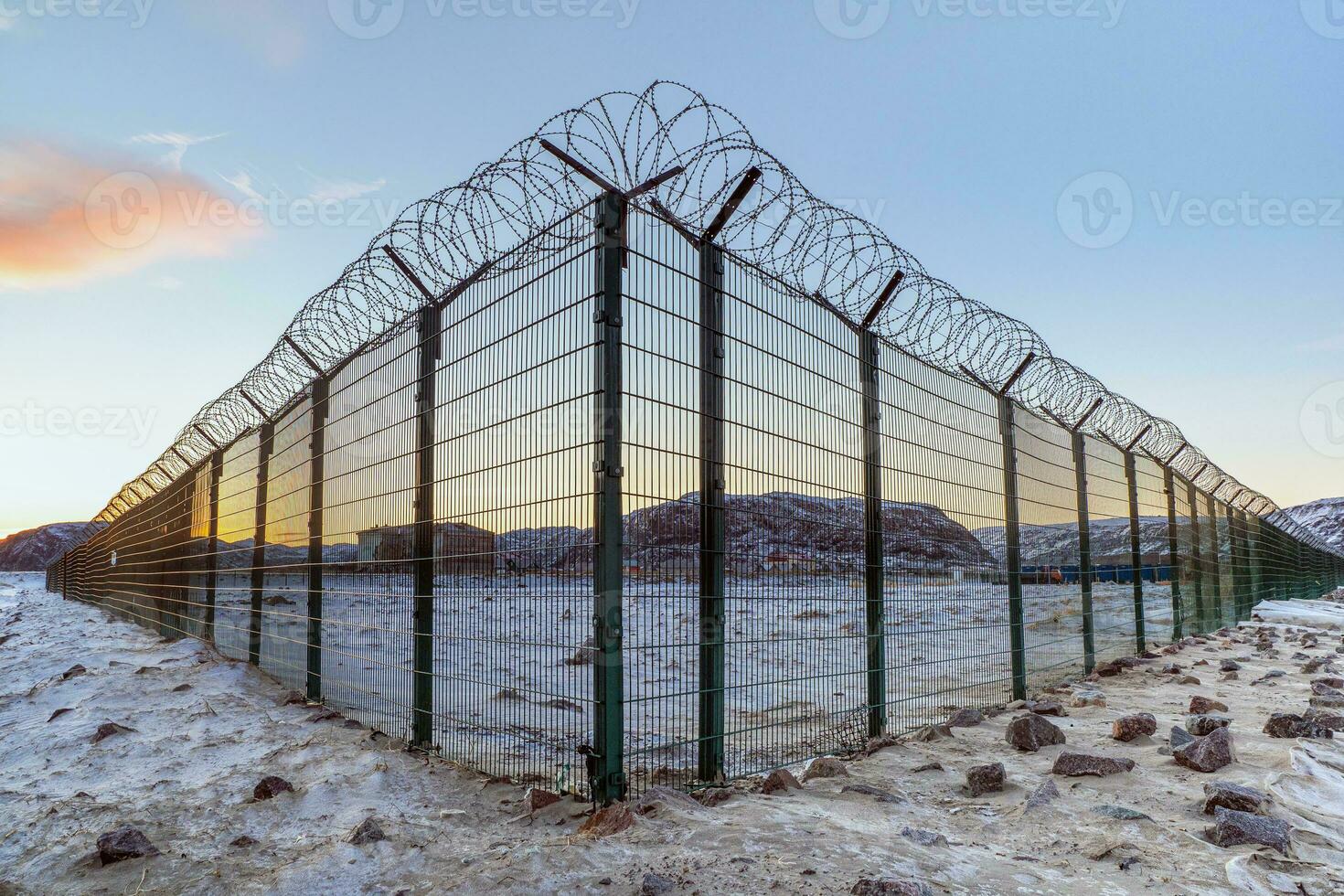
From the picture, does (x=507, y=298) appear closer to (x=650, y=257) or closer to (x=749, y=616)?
(x=650, y=257)

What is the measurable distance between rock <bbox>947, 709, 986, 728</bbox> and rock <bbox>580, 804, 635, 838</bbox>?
128 inches

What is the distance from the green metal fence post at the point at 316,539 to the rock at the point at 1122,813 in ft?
18.5

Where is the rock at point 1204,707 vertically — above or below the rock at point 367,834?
below

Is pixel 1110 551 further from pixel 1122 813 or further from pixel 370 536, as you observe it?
pixel 370 536

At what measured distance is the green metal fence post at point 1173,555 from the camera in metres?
12.1

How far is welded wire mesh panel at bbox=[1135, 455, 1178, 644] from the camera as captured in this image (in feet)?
36.5

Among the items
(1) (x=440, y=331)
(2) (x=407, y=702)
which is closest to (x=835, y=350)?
(1) (x=440, y=331)

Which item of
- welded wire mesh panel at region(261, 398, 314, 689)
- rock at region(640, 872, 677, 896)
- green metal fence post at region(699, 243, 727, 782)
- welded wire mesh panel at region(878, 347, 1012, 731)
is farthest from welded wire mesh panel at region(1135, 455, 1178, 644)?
rock at region(640, 872, 677, 896)

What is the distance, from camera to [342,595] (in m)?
6.38

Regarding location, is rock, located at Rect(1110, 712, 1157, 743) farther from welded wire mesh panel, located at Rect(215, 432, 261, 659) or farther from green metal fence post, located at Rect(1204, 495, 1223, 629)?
green metal fence post, located at Rect(1204, 495, 1223, 629)

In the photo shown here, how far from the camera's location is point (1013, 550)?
730 cm

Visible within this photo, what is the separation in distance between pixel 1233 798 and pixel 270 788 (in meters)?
4.67

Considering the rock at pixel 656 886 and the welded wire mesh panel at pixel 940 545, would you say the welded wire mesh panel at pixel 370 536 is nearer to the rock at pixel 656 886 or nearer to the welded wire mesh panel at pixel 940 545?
the rock at pixel 656 886

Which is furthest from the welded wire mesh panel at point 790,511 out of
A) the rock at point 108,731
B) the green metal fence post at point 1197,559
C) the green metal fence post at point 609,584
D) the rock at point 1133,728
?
the green metal fence post at point 1197,559
